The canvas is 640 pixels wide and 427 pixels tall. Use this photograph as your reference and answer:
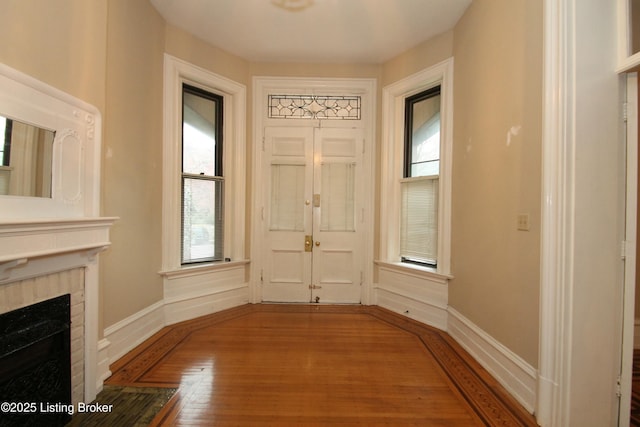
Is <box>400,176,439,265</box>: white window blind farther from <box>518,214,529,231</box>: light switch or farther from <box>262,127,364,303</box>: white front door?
<box>518,214,529,231</box>: light switch

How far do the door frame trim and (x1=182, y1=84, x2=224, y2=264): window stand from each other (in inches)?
16.8

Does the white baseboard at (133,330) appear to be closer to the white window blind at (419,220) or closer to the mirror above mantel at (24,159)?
the mirror above mantel at (24,159)

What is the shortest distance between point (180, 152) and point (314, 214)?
172cm

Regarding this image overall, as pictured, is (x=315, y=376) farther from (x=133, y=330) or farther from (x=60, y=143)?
(x=60, y=143)

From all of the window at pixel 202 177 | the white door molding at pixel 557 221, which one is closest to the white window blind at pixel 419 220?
the white door molding at pixel 557 221

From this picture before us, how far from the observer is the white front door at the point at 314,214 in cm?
381

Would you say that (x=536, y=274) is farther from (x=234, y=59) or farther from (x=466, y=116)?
(x=234, y=59)

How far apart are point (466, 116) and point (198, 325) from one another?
11.1 ft

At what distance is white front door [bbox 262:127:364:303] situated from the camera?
12.5 feet

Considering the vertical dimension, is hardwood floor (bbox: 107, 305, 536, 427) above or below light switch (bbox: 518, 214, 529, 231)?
below

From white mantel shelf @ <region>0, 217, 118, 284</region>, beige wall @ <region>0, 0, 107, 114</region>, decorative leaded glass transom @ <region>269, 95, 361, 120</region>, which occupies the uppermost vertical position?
decorative leaded glass transom @ <region>269, 95, 361, 120</region>

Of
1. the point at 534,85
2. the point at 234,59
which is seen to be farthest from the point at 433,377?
the point at 234,59

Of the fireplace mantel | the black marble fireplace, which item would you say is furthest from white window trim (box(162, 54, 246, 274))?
the black marble fireplace

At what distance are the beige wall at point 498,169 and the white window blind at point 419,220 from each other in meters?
0.34
